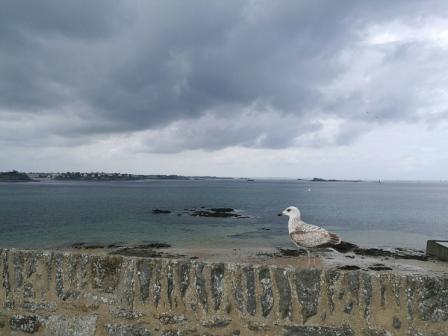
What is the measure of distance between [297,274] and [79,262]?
217 centimetres

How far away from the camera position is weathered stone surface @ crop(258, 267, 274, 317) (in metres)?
3.32

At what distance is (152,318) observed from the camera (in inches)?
134

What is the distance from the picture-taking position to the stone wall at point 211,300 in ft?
10.5

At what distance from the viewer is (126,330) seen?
11.2 ft

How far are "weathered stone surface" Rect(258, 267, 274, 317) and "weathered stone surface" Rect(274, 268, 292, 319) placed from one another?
0.24ft

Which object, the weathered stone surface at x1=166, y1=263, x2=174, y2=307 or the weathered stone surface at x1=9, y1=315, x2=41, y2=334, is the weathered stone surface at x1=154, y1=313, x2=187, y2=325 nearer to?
the weathered stone surface at x1=166, y1=263, x2=174, y2=307

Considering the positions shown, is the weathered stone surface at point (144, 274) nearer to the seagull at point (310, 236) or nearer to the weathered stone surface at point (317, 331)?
the weathered stone surface at point (317, 331)

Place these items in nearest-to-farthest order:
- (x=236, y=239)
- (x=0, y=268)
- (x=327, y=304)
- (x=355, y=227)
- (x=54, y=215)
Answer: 1. (x=327, y=304)
2. (x=0, y=268)
3. (x=236, y=239)
4. (x=355, y=227)
5. (x=54, y=215)

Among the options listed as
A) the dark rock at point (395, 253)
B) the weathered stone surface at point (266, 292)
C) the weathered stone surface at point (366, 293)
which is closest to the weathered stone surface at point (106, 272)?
the weathered stone surface at point (266, 292)

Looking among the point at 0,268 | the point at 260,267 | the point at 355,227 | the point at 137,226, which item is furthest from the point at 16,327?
the point at 355,227

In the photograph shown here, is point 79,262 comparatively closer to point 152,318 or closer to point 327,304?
point 152,318

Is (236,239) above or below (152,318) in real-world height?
below

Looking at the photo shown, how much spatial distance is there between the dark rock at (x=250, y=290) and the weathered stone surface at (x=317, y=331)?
1.16ft

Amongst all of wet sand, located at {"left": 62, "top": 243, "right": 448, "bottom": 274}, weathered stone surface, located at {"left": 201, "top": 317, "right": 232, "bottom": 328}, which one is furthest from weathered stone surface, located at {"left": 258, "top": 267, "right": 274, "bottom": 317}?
wet sand, located at {"left": 62, "top": 243, "right": 448, "bottom": 274}
